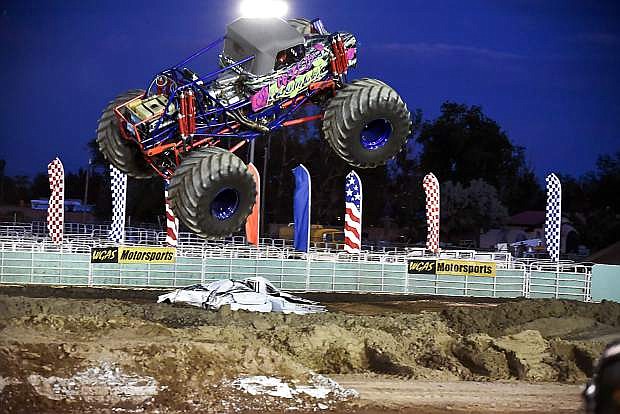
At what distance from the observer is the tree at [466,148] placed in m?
17.0

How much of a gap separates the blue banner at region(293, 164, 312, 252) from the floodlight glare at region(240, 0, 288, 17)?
14.2ft

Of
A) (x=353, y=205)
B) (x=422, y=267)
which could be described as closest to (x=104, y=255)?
(x=353, y=205)

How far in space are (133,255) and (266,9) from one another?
9.64 m

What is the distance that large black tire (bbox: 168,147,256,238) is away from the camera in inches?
459

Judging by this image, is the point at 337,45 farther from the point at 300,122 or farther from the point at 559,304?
the point at 559,304

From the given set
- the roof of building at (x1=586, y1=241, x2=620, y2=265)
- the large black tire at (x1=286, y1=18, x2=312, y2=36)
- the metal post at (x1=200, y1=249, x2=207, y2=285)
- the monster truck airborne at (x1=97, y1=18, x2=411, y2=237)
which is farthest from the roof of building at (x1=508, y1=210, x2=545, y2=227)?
the large black tire at (x1=286, y1=18, x2=312, y2=36)

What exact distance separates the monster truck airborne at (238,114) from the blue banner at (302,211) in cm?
388

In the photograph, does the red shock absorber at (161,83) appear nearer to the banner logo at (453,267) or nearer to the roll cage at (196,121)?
the roll cage at (196,121)

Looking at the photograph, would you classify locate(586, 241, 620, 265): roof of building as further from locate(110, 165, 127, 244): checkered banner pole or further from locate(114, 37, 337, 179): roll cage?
locate(114, 37, 337, 179): roll cage

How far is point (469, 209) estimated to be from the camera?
28078 millimetres

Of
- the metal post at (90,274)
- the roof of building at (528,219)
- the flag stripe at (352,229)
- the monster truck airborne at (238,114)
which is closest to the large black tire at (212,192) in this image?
the monster truck airborne at (238,114)

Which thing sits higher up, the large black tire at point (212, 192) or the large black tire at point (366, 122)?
the large black tire at point (366, 122)

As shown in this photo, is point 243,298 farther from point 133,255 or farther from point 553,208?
point 553,208

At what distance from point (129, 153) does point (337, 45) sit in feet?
9.75
